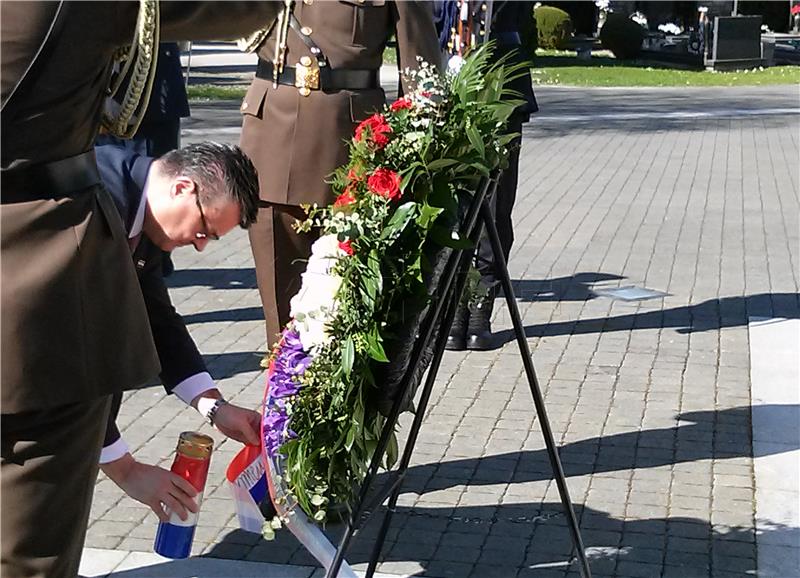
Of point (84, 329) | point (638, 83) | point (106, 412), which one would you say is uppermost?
point (84, 329)

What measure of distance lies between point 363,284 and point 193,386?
73 cm

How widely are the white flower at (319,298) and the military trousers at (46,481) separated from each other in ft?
1.66

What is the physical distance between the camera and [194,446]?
3.10 m

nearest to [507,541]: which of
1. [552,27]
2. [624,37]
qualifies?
[624,37]

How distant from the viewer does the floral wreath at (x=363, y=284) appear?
2867 mm

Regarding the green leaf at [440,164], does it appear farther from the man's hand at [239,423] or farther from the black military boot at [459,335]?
the black military boot at [459,335]

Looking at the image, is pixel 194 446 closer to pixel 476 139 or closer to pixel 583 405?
pixel 476 139

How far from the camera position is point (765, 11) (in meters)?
40.8

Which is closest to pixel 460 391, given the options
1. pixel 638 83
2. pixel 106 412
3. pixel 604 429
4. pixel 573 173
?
pixel 604 429

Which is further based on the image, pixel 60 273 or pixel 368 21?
pixel 368 21

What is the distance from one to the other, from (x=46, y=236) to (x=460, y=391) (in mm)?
3487

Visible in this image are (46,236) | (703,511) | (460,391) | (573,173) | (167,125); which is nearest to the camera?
(46,236)

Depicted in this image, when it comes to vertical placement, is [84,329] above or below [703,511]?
above

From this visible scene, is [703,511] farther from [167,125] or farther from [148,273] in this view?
[167,125]
